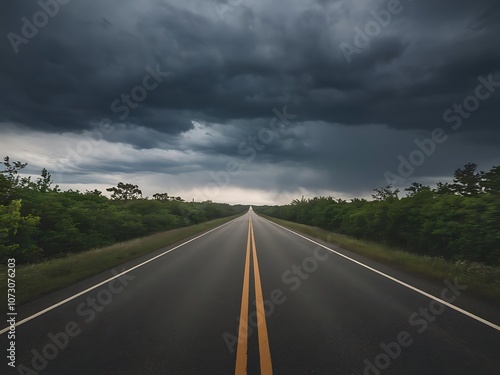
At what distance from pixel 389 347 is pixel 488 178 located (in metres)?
10.4

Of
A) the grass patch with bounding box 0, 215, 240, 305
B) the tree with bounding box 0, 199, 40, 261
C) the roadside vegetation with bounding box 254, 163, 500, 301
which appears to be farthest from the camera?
the tree with bounding box 0, 199, 40, 261

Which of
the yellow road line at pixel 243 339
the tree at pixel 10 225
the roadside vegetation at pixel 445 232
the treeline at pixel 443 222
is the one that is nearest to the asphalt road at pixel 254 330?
the yellow road line at pixel 243 339

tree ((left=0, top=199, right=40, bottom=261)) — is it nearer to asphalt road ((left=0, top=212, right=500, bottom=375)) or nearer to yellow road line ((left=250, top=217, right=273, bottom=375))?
asphalt road ((left=0, top=212, right=500, bottom=375))

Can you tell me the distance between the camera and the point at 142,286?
25.5ft

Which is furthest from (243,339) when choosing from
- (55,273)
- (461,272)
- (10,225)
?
(10,225)

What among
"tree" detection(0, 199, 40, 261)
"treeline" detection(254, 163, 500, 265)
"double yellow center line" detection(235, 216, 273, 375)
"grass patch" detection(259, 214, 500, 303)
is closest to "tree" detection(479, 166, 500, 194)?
"treeline" detection(254, 163, 500, 265)

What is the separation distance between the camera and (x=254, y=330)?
4.75 metres

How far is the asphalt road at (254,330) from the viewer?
12.4 ft

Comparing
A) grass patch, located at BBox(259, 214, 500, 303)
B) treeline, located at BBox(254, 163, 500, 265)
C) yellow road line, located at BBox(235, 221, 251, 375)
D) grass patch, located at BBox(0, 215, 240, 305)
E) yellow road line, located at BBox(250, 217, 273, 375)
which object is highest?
treeline, located at BBox(254, 163, 500, 265)

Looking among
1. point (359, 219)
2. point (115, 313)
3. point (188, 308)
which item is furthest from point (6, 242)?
point (359, 219)

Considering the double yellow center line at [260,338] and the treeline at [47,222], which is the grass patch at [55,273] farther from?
the double yellow center line at [260,338]

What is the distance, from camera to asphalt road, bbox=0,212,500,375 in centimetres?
377

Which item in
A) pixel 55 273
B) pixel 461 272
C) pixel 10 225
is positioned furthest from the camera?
pixel 10 225

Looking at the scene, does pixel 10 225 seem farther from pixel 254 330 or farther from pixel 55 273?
pixel 254 330
